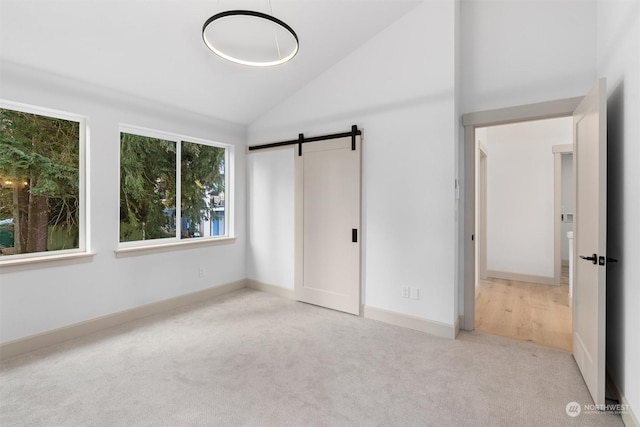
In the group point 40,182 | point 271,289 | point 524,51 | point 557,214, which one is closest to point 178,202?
point 40,182

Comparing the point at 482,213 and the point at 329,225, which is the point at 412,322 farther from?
the point at 482,213

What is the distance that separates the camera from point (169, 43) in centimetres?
294

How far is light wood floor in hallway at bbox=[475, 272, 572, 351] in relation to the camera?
3197 millimetres

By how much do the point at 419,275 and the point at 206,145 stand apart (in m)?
3.24

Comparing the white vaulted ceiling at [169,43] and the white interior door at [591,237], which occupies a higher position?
the white vaulted ceiling at [169,43]

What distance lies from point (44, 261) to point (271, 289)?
253 centimetres

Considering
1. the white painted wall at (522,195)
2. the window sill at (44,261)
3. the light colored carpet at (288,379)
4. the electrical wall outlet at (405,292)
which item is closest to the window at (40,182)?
the window sill at (44,261)

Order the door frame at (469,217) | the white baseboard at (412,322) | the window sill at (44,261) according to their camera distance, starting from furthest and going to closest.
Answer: the door frame at (469,217) → the white baseboard at (412,322) → the window sill at (44,261)

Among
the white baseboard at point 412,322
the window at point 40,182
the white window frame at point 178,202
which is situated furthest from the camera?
Answer: the white window frame at point 178,202

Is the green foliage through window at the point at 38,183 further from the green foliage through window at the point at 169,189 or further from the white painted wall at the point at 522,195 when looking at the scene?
the white painted wall at the point at 522,195

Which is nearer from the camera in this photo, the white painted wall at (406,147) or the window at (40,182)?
the window at (40,182)

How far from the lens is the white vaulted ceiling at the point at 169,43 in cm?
245

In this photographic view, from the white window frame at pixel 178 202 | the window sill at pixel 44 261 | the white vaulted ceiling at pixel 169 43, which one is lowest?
the window sill at pixel 44 261

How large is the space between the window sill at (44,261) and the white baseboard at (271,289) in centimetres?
212
